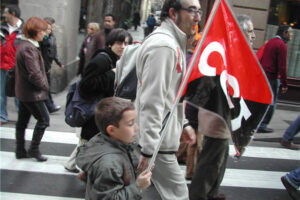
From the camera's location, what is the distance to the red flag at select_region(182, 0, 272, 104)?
231 cm

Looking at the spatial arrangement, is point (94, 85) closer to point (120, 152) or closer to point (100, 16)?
point (120, 152)

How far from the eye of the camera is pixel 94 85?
3691 mm

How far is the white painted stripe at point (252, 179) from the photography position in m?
4.80

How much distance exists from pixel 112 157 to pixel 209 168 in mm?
1937

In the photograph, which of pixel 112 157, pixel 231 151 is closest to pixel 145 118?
pixel 112 157

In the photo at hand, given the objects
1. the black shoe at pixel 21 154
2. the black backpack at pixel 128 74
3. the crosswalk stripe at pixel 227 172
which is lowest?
the crosswalk stripe at pixel 227 172

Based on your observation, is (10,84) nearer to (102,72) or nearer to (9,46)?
(9,46)

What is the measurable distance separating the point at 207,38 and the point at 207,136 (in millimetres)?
1630

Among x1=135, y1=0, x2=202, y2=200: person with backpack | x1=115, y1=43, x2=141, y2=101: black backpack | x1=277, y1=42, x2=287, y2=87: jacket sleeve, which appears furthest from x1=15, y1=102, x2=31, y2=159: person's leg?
x1=277, y1=42, x2=287, y2=87: jacket sleeve

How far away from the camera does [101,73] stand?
3.71m

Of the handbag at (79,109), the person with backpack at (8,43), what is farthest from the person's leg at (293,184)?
the person with backpack at (8,43)

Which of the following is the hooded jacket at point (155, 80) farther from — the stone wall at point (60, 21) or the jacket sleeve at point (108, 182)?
the stone wall at point (60, 21)

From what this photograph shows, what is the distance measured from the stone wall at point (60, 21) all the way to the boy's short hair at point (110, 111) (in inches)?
256

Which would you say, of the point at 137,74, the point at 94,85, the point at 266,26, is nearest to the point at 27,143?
the point at 94,85
